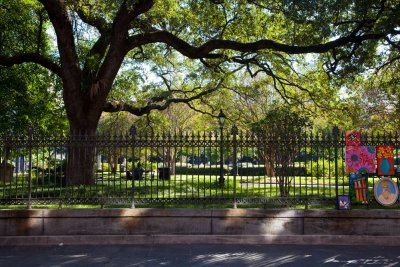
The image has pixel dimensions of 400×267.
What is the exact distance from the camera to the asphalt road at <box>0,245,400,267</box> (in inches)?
306

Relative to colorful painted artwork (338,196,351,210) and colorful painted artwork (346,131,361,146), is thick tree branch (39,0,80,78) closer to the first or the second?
colorful painted artwork (346,131,361,146)

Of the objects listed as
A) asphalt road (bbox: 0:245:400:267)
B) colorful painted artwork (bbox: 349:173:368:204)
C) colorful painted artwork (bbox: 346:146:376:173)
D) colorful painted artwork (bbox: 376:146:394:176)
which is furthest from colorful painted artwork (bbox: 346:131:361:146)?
asphalt road (bbox: 0:245:400:267)

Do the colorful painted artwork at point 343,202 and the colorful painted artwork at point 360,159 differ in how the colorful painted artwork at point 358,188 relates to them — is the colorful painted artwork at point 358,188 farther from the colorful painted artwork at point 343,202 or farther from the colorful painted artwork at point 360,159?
the colorful painted artwork at point 343,202

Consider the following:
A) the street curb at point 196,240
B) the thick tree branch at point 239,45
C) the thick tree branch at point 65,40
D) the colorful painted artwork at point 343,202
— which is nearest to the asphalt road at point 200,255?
the street curb at point 196,240

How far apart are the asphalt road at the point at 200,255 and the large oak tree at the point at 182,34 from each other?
2745mm

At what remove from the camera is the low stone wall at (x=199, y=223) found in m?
9.54

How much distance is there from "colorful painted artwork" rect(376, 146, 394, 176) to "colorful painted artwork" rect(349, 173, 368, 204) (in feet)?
1.57

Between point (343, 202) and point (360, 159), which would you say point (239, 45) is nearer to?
point (360, 159)

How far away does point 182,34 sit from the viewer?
20344 mm

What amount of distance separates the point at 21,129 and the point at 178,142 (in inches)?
535

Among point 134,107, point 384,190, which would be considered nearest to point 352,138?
point 384,190

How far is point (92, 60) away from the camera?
1622 cm

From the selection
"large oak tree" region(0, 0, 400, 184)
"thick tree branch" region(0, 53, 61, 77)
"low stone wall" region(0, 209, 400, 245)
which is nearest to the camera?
"low stone wall" region(0, 209, 400, 245)

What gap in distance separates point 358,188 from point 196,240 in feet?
13.5
